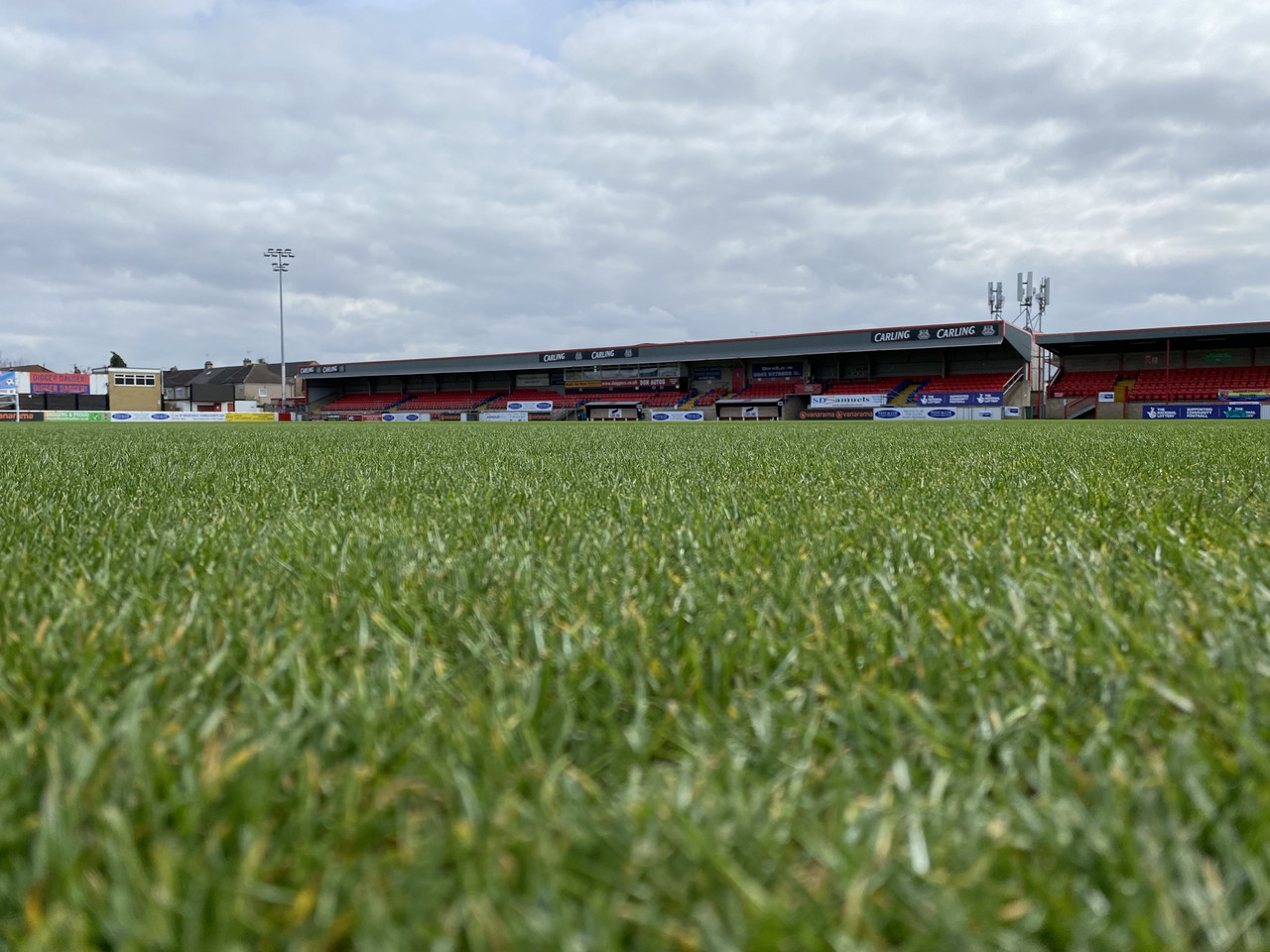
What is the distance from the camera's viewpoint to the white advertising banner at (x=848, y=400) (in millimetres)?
37478

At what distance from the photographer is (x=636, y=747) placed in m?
0.74

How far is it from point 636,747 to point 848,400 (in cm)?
3911

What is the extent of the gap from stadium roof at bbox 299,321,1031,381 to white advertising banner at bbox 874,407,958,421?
11.4 ft

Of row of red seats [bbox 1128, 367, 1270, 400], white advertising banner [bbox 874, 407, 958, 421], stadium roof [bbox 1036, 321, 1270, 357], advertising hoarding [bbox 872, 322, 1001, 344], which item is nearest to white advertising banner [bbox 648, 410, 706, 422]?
white advertising banner [bbox 874, 407, 958, 421]

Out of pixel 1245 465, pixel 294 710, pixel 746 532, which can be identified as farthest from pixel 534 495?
pixel 1245 465

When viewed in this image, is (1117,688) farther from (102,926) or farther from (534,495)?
(534,495)

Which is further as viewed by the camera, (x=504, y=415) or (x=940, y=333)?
(x=504, y=415)

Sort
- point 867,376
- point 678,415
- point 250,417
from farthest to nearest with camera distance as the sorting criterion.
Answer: point 250,417
point 867,376
point 678,415

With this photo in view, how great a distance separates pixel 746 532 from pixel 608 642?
3.31ft

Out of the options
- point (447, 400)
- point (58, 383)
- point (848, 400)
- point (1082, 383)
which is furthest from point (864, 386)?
point (58, 383)

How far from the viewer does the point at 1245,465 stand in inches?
164

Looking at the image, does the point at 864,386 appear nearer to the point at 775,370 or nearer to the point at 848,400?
the point at 848,400

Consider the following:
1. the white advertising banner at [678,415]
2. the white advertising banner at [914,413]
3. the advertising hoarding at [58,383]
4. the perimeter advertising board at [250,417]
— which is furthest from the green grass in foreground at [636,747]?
the advertising hoarding at [58,383]

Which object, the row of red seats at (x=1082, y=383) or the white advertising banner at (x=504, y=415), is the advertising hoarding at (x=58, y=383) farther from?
the row of red seats at (x=1082, y=383)
